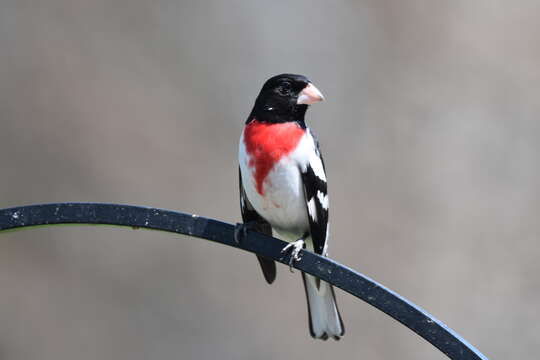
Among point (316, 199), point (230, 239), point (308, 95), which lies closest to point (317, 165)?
point (316, 199)

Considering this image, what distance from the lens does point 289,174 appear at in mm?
2869

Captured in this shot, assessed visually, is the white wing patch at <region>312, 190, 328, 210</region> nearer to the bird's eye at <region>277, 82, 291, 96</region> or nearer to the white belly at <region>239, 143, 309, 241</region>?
the white belly at <region>239, 143, 309, 241</region>

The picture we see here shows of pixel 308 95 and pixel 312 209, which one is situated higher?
pixel 308 95

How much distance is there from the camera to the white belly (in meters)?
2.86

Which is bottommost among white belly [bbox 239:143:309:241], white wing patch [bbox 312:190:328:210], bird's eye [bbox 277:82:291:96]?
white belly [bbox 239:143:309:241]

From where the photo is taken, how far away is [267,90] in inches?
117

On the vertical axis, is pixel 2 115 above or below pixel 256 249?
above

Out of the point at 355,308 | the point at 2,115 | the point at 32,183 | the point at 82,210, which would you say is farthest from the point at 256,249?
the point at 2,115

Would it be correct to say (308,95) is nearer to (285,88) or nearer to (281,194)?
(285,88)

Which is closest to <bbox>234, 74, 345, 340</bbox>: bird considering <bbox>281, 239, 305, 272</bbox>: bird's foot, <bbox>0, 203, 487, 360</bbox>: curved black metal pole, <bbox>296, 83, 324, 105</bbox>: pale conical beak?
<bbox>296, 83, 324, 105</bbox>: pale conical beak

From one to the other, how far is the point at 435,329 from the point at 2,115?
18.9 ft

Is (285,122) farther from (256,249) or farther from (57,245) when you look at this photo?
(57,245)

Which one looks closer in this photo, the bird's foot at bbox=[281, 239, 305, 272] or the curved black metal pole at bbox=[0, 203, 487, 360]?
the curved black metal pole at bbox=[0, 203, 487, 360]

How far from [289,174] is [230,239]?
67cm
